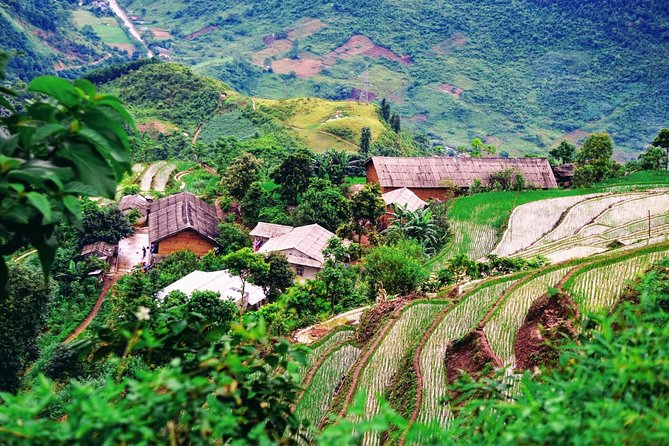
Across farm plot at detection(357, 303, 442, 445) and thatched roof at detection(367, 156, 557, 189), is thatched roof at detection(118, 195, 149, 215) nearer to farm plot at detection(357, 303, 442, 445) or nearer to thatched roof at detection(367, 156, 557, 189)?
thatched roof at detection(367, 156, 557, 189)

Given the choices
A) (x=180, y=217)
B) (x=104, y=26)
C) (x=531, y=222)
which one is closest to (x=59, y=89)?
(x=531, y=222)

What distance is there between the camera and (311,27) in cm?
10119

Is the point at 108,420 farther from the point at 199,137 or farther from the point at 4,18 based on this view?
the point at 4,18

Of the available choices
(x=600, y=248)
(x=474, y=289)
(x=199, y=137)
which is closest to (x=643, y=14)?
(x=199, y=137)

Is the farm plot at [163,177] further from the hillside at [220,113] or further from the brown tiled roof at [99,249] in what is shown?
the brown tiled roof at [99,249]

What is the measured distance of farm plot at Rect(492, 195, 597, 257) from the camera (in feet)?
66.4

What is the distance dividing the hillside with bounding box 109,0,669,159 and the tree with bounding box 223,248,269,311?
52.9 metres

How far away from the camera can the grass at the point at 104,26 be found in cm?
9462

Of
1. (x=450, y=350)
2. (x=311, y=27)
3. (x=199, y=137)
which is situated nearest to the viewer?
(x=450, y=350)

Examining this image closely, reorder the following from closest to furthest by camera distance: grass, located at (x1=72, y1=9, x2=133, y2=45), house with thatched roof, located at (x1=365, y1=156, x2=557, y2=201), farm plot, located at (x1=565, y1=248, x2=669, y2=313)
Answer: farm plot, located at (x1=565, y1=248, x2=669, y2=313) → house with thatched roof, located at (x1=365, y1=156, x2=557, y2=201) → grass, located at (x1=72, y1=9, x2=133, y2=45)

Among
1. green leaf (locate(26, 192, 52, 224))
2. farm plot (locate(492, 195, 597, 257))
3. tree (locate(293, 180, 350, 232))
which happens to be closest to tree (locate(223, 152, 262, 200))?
tree (locate(293, 180, 350, 232))

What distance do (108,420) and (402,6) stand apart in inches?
4300

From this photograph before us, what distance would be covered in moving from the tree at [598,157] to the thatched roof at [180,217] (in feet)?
55.6

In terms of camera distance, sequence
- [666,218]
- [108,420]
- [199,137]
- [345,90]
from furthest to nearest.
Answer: [345,90]
[199,137]
[666,218]
[108,420]
